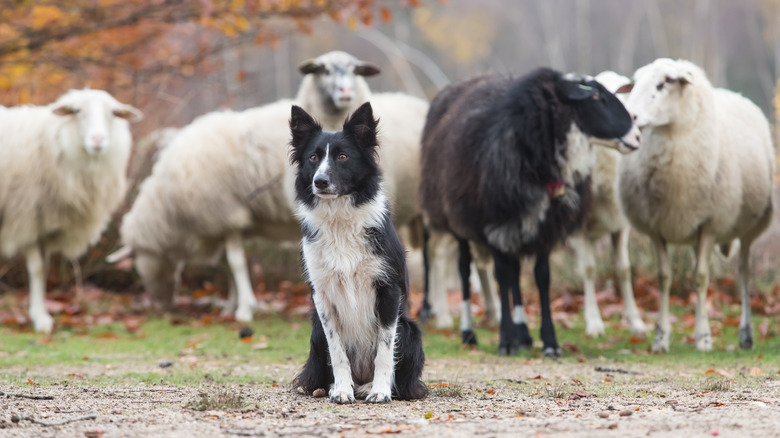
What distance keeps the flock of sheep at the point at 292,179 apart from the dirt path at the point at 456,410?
6.95 feet

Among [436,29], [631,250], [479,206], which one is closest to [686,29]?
[436,29]

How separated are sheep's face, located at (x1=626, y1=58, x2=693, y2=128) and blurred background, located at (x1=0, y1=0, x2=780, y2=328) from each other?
1714 millimetres

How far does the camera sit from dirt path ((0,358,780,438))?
3.62 meters

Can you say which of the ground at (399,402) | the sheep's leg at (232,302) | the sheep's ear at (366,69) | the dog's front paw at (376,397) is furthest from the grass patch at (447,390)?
the sheep's leg at (232,302)

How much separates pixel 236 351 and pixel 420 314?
10.3ft

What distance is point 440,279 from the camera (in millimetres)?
9867

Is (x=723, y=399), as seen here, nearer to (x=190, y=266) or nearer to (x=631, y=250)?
(x=631, y=250)

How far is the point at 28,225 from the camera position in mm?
9422

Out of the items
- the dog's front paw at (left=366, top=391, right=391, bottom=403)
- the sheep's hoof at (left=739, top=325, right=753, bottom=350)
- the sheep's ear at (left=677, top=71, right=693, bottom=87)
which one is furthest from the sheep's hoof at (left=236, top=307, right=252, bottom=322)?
the dog's front paw at (left=366, top=391, right=391, bottom=403)

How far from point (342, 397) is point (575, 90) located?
3.74 meters

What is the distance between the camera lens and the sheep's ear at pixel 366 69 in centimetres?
965

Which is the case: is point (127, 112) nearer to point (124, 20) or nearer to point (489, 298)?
point (124, 20)

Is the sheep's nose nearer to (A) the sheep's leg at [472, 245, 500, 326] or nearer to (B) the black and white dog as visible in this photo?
(B) the black and white dog

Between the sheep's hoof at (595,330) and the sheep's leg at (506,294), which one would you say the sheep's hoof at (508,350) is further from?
the sheep's hoof at (595,330)
